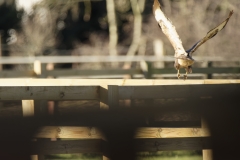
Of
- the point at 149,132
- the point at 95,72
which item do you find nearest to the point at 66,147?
the point at 149,132

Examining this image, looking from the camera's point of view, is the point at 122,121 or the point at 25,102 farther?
the point at 25,102

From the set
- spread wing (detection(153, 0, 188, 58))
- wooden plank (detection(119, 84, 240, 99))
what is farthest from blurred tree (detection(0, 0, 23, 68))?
wooden plank (detection(119, 84, 240, 99))

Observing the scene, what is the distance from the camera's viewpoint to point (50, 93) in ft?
16.7

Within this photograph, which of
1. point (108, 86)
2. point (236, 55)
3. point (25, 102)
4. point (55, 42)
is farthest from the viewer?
point (55, 42)

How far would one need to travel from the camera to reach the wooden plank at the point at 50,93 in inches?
195

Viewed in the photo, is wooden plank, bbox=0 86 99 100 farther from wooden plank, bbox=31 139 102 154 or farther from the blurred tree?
the blurred tree

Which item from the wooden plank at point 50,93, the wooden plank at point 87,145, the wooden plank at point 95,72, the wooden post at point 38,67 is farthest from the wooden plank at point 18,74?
the wooden plank at point 87,145

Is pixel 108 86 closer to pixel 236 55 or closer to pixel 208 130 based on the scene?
pixel 208 130

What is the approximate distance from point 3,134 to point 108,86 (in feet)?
8.22

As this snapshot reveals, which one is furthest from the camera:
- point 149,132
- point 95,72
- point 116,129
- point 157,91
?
point 95,72

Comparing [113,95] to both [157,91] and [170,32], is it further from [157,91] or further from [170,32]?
[170,32]

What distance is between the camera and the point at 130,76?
36.9 ft

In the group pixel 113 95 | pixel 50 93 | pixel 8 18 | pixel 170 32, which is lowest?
pixel 113 95

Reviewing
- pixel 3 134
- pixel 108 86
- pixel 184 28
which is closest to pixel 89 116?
pixel 3 134
